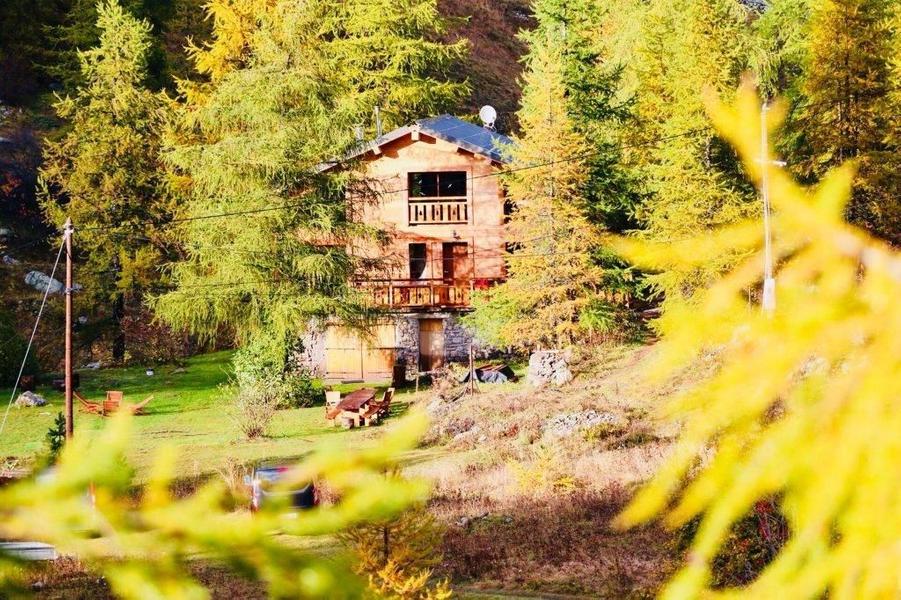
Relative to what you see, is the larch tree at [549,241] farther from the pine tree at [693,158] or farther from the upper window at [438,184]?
the upper window at [438,184]

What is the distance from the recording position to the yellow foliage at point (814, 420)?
3.46 ft

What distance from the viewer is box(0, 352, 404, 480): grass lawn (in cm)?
2079

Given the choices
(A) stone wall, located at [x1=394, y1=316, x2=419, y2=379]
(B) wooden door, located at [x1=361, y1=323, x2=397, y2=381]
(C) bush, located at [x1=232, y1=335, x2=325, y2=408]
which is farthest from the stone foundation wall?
(C) bush, located at [x1=232, y1=335, x2=325, y2=408]

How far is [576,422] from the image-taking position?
814 inches

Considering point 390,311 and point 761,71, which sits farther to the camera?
point 761,71

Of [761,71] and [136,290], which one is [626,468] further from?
[761,71]

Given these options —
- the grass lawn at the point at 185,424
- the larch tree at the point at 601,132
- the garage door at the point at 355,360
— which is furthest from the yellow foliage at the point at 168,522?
the garage door at the point at 355,360

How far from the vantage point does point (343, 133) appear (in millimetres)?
26406

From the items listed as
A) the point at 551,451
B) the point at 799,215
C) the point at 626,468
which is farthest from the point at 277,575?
the point at 551,451

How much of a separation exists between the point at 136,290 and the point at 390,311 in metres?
9.21

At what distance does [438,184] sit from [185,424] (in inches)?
480

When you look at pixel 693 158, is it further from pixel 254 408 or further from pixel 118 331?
pixel 118 331

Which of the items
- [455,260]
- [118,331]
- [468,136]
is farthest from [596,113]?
[118,331]

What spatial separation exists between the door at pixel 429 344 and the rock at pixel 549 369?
16.6 feet
